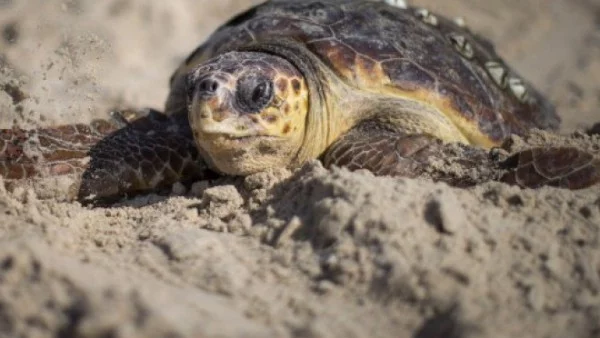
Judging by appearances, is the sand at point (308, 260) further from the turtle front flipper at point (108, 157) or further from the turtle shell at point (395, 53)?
the turtle shell at point (395, 53)

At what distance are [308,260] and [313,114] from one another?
104 centimetres

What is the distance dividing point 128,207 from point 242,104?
0.60 meters

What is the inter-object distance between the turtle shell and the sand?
0.58 metres

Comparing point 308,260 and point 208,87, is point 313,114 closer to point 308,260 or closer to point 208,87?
point 208,87

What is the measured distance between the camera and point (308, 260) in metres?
1.82

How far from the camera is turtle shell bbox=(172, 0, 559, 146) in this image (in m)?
2.89

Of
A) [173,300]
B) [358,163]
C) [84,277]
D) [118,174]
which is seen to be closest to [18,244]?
[84,277]

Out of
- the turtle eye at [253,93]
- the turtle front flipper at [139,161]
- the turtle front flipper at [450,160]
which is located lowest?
the turtle front flipper at [139,161]

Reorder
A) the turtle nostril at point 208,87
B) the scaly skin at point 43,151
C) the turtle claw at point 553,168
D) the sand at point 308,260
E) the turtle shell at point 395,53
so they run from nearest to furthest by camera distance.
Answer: the sand at point 308,260 < the turtle claw at point 553,168 < the turtle nostril at point 208,87 < the scaly skin at point 43,151 < the turtle shell at point 395,53

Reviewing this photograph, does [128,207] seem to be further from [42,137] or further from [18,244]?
[18,244]

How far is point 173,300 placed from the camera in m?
1.58

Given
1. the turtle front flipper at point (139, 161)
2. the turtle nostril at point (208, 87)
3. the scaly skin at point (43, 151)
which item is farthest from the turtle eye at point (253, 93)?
A: the scaly skin at point (43, 151)

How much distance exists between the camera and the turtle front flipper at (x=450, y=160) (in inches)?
89.7

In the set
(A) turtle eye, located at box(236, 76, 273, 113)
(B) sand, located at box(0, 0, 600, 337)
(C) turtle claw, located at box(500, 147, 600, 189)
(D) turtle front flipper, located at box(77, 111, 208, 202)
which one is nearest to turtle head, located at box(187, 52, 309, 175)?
(A) turtle eye, located at box(236, 76, 273, 113)
